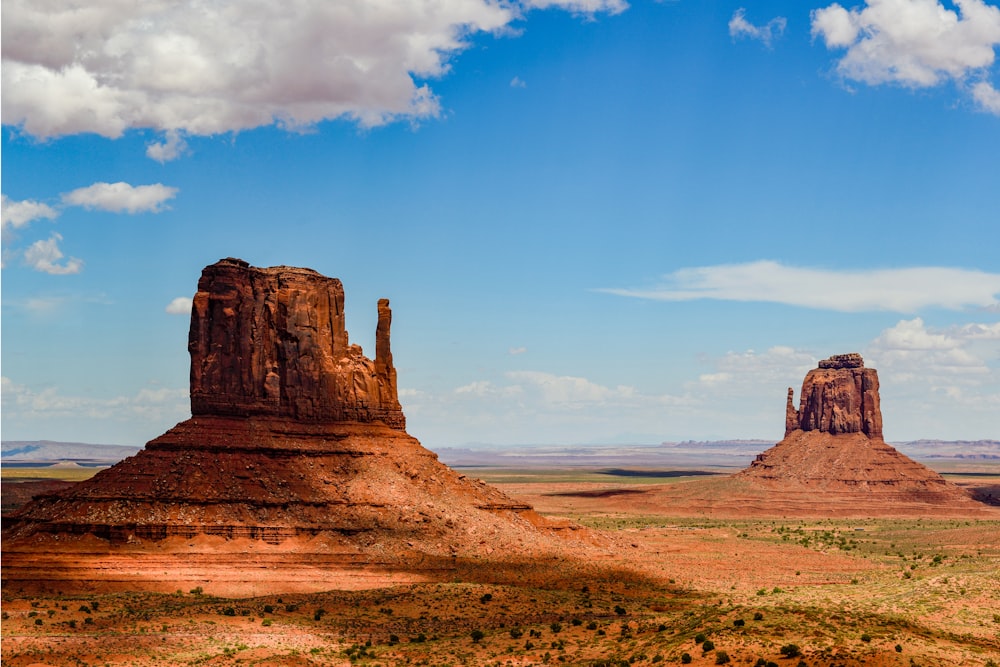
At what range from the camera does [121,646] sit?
68.2 m

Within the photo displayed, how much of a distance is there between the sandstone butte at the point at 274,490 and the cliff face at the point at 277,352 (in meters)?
0.11

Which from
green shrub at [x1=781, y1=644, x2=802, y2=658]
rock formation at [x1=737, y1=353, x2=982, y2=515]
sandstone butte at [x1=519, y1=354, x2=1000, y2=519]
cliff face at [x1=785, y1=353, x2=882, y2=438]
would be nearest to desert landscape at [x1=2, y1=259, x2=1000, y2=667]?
green shrub at [x1=781, y1=644, x2=802, y2=658]

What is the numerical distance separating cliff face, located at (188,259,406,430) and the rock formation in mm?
94912

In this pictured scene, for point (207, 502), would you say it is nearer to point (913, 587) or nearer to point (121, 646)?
point (121, 646)

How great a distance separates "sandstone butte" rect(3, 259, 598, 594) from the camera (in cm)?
8931

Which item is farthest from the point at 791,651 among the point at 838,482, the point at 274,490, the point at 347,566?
the point at 838,482

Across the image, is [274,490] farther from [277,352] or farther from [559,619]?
[559,619]

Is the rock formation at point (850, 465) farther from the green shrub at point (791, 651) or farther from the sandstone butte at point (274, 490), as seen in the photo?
the green shrub at point (791, 651)

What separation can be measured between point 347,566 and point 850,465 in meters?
115

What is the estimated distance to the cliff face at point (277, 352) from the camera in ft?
333

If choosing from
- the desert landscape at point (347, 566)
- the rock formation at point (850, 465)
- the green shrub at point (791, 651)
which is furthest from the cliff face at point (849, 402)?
the green shrub at point (791, 651)

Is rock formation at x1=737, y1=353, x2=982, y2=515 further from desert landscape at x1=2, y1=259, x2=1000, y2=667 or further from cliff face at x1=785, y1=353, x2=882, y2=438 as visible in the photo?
desert landscape at x1=2, y1=259, x2=1000, y2=667

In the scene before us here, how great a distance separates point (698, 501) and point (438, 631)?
122m

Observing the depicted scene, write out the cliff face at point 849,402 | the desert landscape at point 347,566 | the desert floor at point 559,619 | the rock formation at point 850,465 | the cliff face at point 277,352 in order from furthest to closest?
the cliff face at point 849,402
the rock formation at point 850,465
the cliff face at point 277,352
the desert landscape at point 347,566
the desert floor at point 559,619
